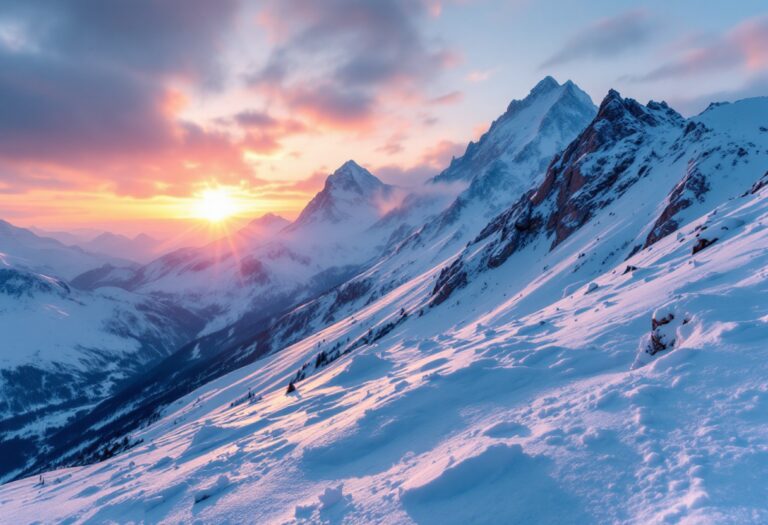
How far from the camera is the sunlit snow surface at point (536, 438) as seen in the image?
6410 millimetres

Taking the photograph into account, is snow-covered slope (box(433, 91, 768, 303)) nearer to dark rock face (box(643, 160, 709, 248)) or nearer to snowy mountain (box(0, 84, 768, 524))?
dark rock face (box(643, 160, 709, 248))

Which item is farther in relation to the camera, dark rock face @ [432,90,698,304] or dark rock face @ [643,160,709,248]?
dark rock face @ [432,90,698,304]

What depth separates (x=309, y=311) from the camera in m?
194

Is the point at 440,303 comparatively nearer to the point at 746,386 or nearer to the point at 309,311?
the point at 746,386

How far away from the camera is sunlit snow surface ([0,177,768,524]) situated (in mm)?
6410

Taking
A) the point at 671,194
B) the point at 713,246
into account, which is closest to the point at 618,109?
the point at 671,194

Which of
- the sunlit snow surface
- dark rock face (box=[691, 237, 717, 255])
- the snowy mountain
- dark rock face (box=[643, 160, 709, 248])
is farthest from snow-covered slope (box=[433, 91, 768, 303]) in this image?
the sunlit snow surface

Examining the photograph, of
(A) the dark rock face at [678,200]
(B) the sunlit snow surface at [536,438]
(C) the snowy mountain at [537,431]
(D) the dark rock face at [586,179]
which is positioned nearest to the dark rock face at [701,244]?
(C) the snowy mountain at [537,431]

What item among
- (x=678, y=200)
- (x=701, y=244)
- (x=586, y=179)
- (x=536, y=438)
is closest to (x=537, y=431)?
(x=536, y=438)

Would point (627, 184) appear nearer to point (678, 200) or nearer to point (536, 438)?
point (678, 200)

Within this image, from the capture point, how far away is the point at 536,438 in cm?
829

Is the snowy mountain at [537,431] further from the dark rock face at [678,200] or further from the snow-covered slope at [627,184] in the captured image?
the snow-covered slope at [627,184]

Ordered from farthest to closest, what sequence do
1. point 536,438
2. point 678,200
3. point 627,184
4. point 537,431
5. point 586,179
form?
point 586,179 → point 627,184 → point 678,200 → point 537,431 → point 536,438

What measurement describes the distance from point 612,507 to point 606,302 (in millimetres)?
13422
